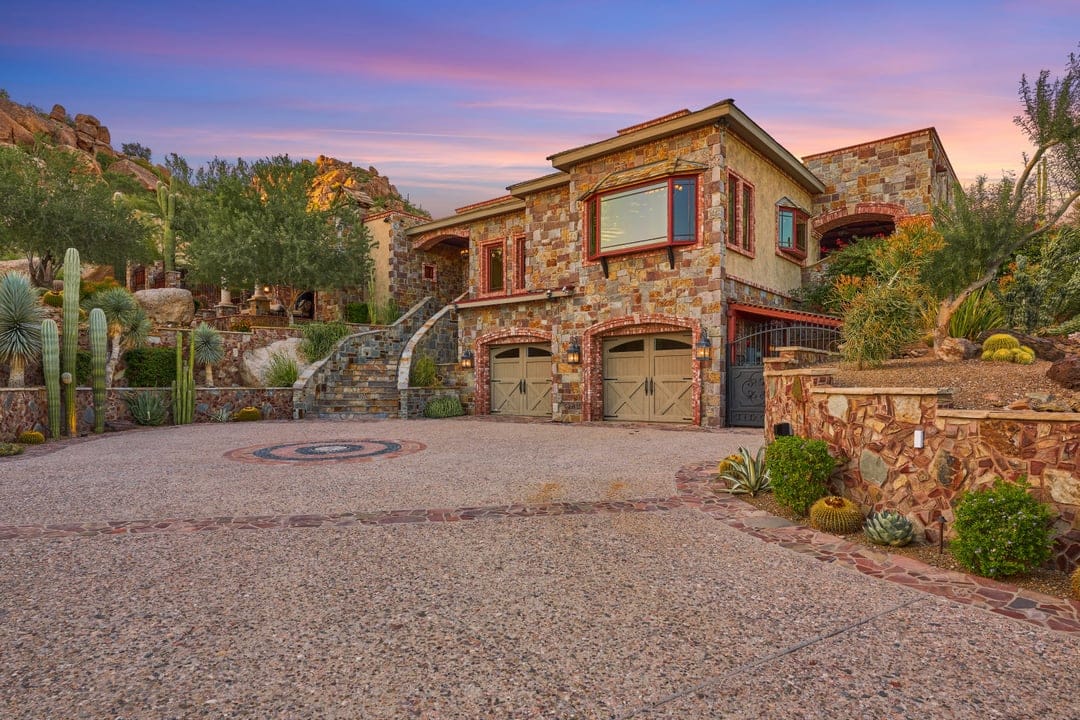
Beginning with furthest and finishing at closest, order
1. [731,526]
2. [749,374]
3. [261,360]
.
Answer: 1. [261,360]
2. [749,374]
3. [731,526]

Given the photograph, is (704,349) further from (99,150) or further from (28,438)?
(99,150)

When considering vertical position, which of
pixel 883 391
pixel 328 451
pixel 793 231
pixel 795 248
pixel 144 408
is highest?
pixel 793 231

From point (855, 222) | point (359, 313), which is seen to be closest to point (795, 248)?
point (855, 222)

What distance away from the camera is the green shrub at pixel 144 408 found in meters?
14.0

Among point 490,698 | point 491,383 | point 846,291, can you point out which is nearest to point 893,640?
point 490,698

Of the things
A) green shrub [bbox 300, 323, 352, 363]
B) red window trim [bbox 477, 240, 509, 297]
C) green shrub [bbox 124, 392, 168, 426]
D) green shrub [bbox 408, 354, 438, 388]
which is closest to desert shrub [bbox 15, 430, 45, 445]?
green shrub [bbox 124, 392, 168, 426]

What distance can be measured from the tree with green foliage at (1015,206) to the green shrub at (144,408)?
1713 centimetres

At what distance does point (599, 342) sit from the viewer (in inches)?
593

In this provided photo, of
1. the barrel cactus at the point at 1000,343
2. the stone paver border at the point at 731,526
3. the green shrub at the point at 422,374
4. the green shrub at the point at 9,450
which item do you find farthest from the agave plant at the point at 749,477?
the green shrub at the point at 422,374

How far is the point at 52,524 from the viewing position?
5254 millimetres

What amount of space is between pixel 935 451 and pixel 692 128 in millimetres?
10689

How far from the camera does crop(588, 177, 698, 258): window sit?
13.1 m

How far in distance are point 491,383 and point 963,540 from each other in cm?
1479

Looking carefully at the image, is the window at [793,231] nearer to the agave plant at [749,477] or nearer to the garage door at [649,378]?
the garage door at [649,378]
